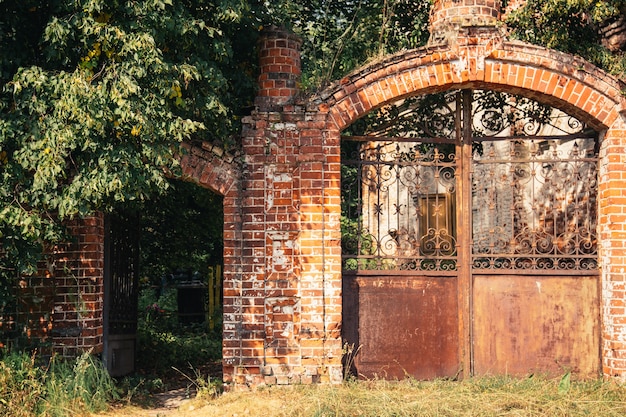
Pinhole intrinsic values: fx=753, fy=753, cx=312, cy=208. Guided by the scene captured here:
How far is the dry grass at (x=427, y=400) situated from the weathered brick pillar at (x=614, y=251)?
36cm

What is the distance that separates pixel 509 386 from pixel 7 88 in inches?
218

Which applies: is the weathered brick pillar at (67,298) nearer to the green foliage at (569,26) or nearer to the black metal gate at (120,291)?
the black metal gate at (120,291)

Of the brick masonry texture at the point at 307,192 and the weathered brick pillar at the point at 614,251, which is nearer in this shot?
the brick masonry texture at the point at 307,192

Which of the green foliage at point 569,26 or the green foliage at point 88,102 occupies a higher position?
the green foliage at point 569,26

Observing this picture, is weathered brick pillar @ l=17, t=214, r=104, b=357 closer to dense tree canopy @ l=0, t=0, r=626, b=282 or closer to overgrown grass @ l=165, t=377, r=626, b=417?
dense tree canopy @ l=0, t=0, r=626, b=282

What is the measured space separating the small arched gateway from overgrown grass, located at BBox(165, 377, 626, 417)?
283mm

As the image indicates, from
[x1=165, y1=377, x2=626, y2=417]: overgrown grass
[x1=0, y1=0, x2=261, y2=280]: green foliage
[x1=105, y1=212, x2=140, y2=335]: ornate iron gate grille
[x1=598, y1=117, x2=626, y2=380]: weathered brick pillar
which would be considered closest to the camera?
[x1=0, y1=0, x2=261, y2=280]: green foliage

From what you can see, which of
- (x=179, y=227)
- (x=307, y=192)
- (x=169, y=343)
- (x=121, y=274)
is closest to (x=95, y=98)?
(x=307, y=192)

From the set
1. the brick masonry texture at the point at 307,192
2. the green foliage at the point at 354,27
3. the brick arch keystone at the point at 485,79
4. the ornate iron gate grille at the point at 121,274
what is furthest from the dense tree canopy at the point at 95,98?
the green foliage at the point at 354,27

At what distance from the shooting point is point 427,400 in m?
6.96

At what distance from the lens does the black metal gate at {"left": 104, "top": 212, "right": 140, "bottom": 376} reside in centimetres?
836

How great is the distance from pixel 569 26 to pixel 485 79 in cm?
169

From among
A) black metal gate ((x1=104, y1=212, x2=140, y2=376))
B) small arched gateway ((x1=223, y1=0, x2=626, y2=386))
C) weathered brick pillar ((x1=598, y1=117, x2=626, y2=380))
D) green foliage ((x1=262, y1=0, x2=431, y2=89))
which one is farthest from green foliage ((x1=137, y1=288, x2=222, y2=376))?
weathered brick pillar ((x1=598, y1=117, x2=626, y2=380))

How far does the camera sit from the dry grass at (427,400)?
6676 millimetres
